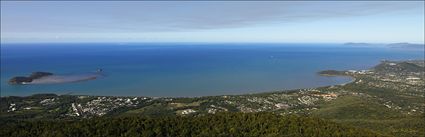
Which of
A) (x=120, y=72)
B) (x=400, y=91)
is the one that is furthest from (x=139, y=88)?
(x=400, y=91)

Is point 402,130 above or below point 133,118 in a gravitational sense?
below

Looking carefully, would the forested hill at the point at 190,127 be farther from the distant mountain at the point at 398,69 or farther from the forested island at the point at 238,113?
the distant mountain at the point at 398,69

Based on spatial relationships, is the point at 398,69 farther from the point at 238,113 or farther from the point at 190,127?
the point at 190,127

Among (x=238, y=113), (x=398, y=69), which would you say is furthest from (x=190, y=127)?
(x=398, y=69)

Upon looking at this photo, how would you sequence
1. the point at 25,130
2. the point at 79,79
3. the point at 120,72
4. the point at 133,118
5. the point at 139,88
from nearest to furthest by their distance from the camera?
the point at 25,130, the point at 133,118, the point at 139,88, the point at 79,79, the point at 120,72

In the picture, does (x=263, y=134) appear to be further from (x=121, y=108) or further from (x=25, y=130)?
(x=121, y=108)

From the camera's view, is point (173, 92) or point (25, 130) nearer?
point (25, 130)

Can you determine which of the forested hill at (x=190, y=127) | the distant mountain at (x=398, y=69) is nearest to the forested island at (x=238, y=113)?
the forested hill at (x=190, y=127)
